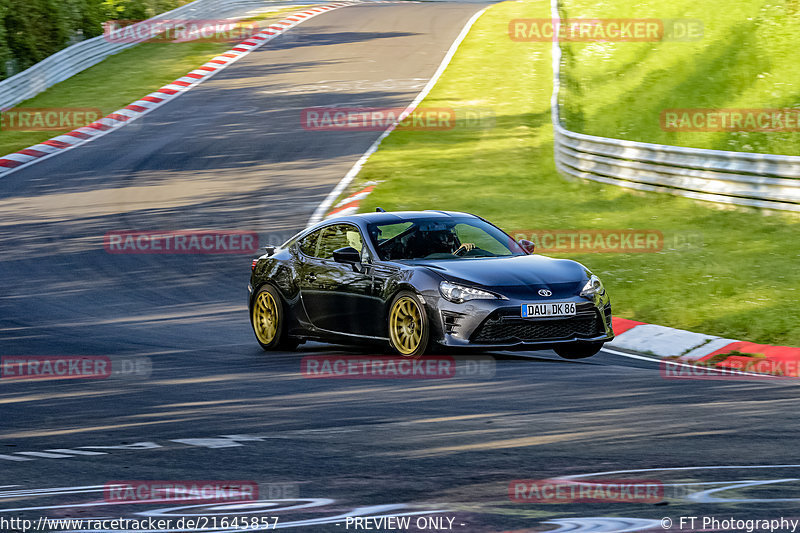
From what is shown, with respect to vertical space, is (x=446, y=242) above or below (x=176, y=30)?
above

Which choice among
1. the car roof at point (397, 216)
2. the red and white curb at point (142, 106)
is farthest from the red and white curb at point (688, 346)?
the red and white curb at point (142, 106)

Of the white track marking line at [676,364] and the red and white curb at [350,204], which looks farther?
the red and white curb at [350,204]

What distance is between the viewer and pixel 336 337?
1154 centimetres

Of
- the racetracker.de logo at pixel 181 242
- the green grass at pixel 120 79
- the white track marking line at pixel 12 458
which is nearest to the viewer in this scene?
the white track marking line at pixel 12 458

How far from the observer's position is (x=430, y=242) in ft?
37.7

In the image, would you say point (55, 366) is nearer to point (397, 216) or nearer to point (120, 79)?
point (397, 216)

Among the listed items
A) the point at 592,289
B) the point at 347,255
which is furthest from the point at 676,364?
the point at 347,255

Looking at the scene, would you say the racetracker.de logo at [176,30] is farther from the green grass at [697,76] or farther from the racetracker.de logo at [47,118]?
the green grass at [697,76]

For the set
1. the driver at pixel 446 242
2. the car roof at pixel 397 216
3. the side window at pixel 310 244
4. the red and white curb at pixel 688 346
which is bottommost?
the red and white curb at pixel 688 346

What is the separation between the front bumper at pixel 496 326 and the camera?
33.8 feet

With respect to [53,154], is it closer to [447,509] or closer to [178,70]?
[178,70]

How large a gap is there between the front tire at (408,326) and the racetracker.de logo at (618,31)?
20476 mm

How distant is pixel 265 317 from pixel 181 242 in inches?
257

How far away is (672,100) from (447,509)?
20.3 m
